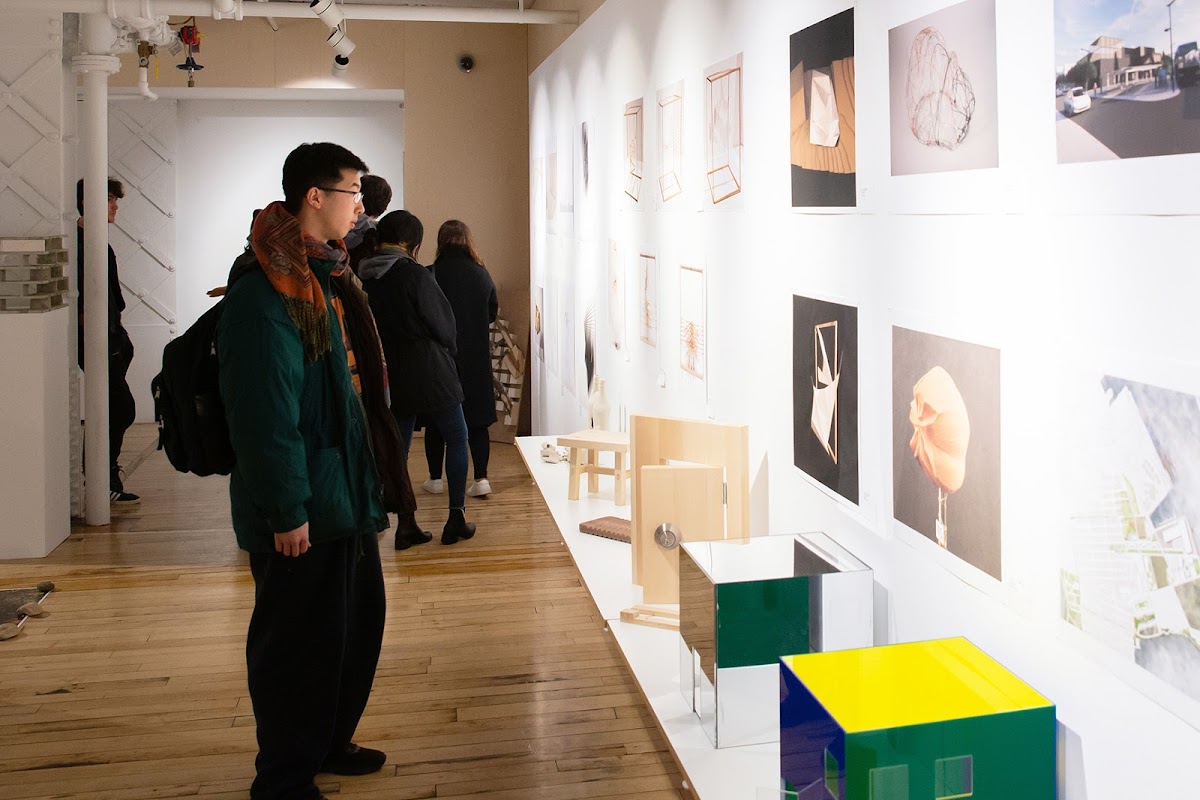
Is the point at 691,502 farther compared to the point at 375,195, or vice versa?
the point at 375,195

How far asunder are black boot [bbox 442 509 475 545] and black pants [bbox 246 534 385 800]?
271 cm

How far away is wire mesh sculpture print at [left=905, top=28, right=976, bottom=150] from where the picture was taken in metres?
2.02

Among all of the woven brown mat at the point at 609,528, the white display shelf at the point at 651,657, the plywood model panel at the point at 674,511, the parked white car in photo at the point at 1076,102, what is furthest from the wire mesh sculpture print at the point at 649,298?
the parked white car in photo at the point at 1076,102

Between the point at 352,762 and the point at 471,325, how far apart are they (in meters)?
3.68

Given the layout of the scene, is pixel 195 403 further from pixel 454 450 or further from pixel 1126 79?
pixel 454 450

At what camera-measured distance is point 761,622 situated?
2473 millimetres

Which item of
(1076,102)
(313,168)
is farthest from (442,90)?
(1076,102)

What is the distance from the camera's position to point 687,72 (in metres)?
4.00

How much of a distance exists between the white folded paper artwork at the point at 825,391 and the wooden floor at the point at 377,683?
1078 mm

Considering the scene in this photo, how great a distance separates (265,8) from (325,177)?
15.0 feet

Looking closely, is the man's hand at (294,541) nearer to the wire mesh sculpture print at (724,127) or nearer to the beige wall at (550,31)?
the wire mesh sculpture print at (724,127)

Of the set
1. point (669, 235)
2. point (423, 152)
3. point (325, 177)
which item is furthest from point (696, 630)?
point (423, 152)

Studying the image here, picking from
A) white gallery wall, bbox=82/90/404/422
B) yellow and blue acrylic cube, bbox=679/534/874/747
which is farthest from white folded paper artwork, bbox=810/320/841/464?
white gallery wall, bbox=82/90/404/422

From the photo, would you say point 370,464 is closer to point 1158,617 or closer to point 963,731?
point 963,731
